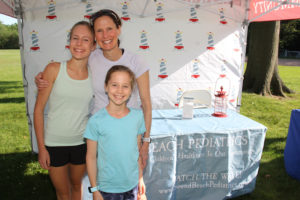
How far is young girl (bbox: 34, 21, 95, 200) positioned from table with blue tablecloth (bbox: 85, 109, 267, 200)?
82 centimetres

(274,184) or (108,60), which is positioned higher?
(108,60)

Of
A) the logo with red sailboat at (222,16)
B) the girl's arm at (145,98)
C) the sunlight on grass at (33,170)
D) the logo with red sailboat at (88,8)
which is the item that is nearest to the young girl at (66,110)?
the girl's arm at (145,98)

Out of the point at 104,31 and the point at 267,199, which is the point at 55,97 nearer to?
the point at 104,31

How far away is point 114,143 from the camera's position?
4.76ft

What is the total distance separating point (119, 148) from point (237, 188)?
193 centimetres

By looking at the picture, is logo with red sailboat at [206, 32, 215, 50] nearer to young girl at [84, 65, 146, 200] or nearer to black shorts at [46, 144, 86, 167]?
young girl at [84, 65, 146, 200]

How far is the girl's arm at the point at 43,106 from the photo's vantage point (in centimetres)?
156

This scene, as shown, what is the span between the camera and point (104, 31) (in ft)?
5.05

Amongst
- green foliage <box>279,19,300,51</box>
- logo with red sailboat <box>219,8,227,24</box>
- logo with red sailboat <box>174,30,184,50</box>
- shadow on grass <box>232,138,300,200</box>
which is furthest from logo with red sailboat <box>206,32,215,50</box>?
green foliage <box>279,19,300,51</box>

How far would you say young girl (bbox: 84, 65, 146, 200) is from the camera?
1444 millimetres

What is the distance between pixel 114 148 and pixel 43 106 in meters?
0.61

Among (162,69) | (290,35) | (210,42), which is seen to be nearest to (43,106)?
(162,69)

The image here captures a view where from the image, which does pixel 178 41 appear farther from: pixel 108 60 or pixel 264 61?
pixel 264 61

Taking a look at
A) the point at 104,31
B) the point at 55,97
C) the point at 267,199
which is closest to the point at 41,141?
the point at 55,97
